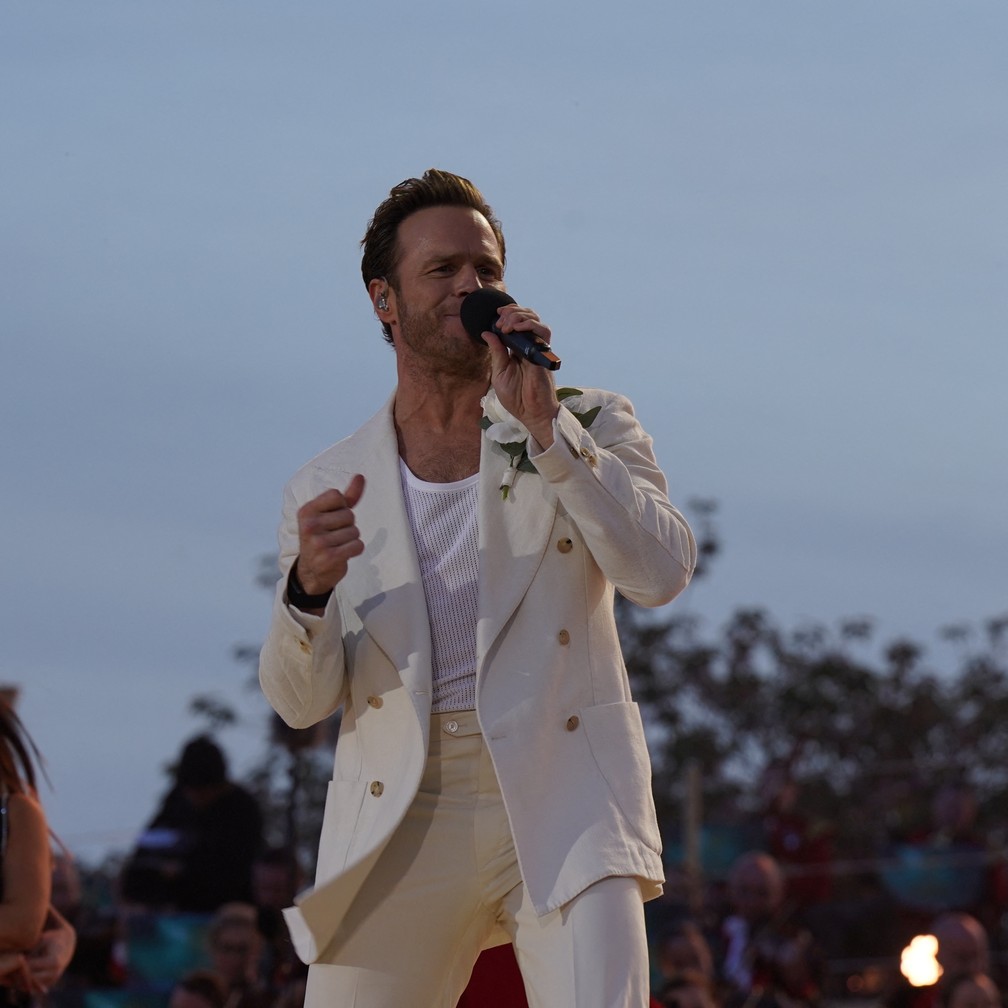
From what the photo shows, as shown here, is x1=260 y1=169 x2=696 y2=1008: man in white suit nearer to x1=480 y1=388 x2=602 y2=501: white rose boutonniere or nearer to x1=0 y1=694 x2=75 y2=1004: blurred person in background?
x1=480 y1=388 x2=602 y2=501: white rose boutonniere

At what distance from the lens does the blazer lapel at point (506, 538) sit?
300cm

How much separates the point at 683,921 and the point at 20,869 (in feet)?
10.4

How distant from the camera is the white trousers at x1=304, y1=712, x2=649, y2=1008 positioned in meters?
2.88

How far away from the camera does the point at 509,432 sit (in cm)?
311

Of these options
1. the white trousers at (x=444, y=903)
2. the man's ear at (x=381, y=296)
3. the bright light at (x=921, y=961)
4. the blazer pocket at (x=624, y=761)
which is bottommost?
the white trousers at (x=444, y=903)

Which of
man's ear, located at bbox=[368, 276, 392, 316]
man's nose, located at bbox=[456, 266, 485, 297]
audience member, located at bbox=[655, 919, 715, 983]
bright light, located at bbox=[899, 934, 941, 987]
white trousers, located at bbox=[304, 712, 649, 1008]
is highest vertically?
man's ear, located at bbox=[368, 276, 392, 316]

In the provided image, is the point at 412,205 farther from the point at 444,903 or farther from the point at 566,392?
the point at 444,903

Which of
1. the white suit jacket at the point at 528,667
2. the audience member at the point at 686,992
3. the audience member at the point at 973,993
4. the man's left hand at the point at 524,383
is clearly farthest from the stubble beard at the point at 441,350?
the audience member at the point at 973,993

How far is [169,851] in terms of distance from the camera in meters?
6.84

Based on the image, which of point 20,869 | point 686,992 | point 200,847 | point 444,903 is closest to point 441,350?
point 444,903

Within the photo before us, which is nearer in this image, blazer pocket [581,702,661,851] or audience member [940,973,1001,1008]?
blazer pocket [581,702,661,851]

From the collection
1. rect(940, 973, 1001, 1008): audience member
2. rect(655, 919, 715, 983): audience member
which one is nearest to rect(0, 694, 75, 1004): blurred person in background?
rect(655, 919, 715, 983): audience member

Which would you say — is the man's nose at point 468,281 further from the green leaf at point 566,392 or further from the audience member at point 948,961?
the audience member at point 948,961

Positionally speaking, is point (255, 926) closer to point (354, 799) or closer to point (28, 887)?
point (28, 887)
